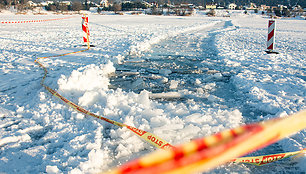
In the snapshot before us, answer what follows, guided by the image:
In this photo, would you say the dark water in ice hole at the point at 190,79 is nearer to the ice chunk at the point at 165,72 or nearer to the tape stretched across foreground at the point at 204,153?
the ice chunk at the point at 165,72

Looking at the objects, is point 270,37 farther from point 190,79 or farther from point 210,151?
point 210,151

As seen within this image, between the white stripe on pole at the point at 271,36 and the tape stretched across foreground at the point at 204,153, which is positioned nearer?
the tape stretched across foreground at the point at 204,153

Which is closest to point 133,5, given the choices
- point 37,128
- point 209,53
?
point 209,53

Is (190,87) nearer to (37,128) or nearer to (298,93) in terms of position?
(298,93)

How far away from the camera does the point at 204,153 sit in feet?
2.12

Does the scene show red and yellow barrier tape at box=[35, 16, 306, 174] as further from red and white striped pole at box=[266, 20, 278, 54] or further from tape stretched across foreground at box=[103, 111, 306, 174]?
red and white striped pole at box=[266, 20, 278, 54]

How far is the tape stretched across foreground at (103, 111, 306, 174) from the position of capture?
62cm

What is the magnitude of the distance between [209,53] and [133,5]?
7903 cm

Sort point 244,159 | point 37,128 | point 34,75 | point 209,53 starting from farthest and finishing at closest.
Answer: point 209,53 < point 34,75 < point 37,128 < point 244,159

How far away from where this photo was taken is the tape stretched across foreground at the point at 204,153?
625 millimetres

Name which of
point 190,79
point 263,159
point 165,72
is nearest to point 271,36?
point 190,79

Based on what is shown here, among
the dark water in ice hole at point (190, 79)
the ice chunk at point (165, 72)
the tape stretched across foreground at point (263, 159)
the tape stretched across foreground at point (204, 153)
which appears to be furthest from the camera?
the ice chunk at point (165, 72)

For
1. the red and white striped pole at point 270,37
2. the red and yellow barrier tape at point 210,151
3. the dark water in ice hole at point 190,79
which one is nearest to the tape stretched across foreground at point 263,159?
the dark water in ice hole at point 190,79

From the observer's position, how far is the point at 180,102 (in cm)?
371
